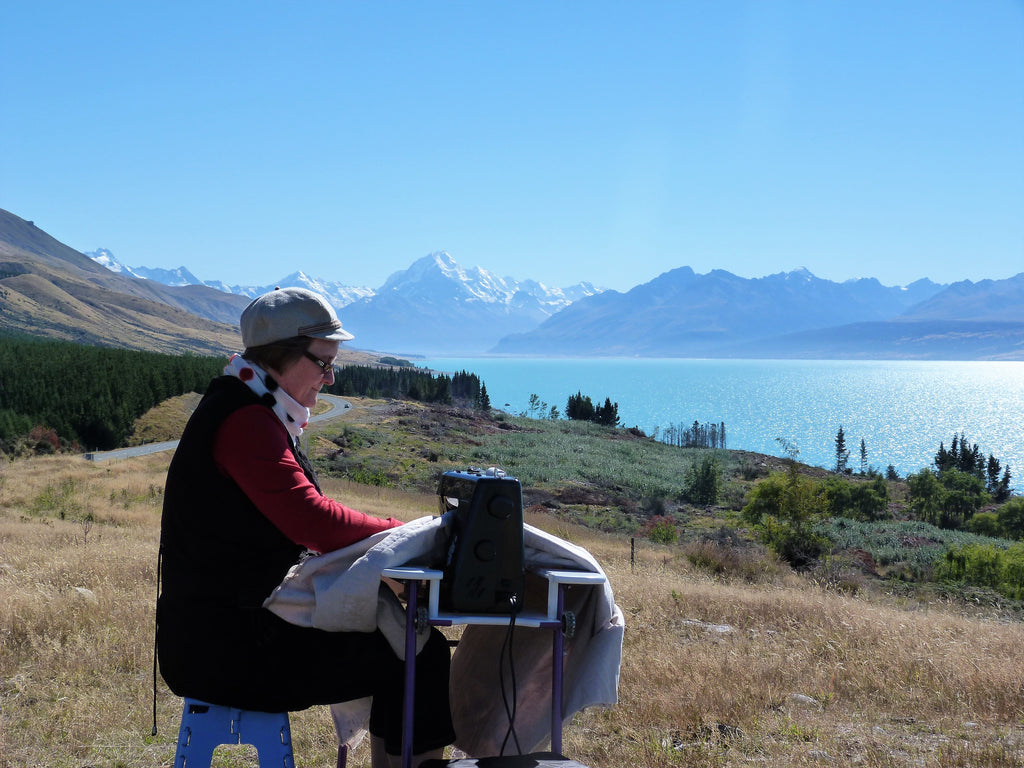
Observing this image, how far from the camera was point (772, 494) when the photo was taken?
39625 mm

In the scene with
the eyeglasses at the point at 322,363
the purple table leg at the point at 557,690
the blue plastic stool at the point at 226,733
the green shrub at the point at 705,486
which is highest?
the eyeglasses at the point at 322,363

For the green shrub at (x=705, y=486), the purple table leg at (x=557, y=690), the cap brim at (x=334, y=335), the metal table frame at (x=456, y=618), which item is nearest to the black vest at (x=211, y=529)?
the cap brim at (x=334, y=335)

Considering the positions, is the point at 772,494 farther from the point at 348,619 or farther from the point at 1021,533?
the point at 348,619

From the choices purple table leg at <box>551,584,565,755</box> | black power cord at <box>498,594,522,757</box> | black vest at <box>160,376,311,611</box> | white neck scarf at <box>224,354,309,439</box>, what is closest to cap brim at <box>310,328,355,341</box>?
white neck scarf at <box>224,354,309,439</box>

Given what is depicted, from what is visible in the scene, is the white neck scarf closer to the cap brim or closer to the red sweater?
the red sweater

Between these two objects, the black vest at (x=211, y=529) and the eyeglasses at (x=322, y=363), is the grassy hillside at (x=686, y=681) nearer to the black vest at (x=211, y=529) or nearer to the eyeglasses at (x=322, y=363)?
the black vest at (x=211, y=529)

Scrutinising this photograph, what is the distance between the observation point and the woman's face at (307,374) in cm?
304

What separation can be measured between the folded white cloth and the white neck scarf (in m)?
0.51

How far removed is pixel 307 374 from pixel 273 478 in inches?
19.7

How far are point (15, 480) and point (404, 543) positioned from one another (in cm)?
2741

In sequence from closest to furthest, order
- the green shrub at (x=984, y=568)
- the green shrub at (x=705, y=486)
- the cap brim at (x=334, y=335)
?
the cap brim at (x=334, y=335) < the green shrub at (x=984, y=568) < the green shrub at (x=705, y=486)

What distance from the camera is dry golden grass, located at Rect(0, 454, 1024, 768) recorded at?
14.1 ft

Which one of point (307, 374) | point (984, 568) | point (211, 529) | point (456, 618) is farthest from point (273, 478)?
point (984, 568)

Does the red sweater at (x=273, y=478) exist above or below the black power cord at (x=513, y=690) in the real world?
above
